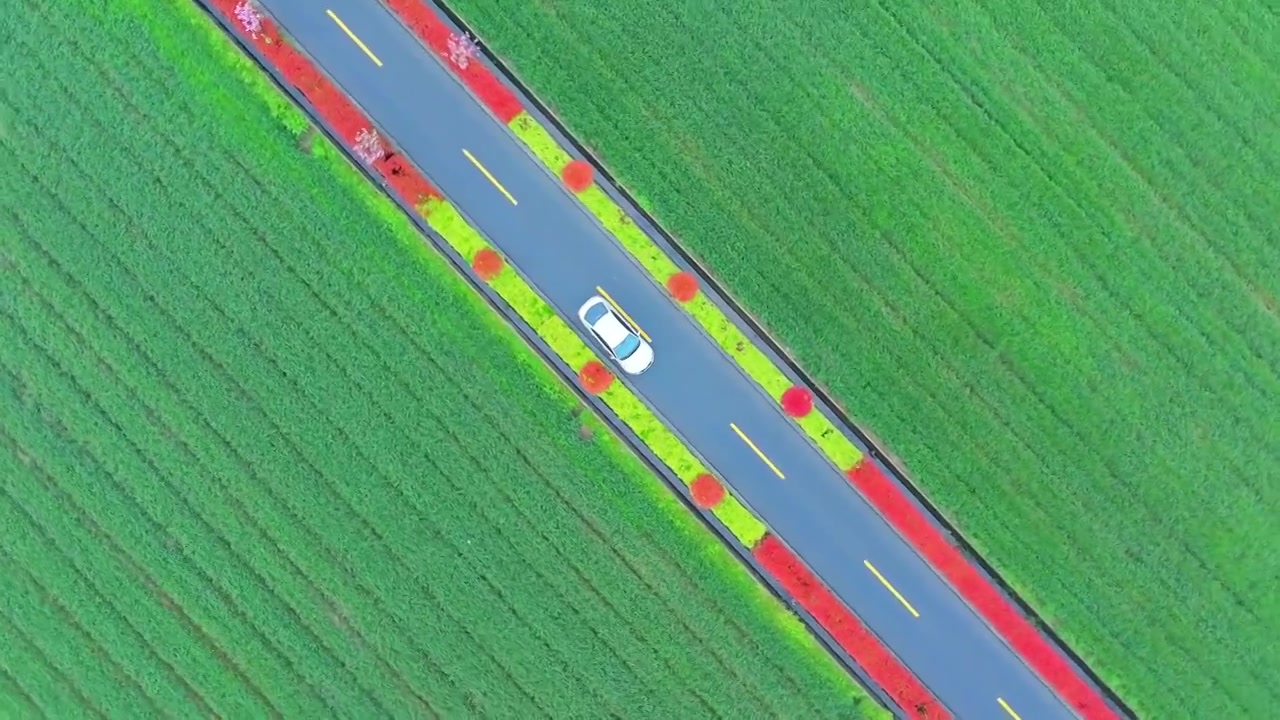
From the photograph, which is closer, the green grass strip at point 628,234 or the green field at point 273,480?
the green field at point 273,480

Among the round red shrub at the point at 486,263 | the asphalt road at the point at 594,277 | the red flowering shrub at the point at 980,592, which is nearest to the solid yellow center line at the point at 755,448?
the asphalt road at the point at 594,277

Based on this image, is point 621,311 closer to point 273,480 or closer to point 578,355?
point 578,355

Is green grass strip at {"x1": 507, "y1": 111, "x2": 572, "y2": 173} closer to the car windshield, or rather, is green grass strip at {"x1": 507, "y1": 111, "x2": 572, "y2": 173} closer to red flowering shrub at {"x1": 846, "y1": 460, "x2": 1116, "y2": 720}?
the car windshield

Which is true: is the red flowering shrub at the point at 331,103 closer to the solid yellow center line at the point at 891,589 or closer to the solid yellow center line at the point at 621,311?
the solid yellow center line at the point at 621,311

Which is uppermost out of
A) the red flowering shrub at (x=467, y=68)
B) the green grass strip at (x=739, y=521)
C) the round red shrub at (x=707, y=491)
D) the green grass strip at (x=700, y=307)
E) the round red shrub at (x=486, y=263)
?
the red flowering shrub at (x=467, y=68)

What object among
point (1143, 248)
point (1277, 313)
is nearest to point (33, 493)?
point (1143, 248)

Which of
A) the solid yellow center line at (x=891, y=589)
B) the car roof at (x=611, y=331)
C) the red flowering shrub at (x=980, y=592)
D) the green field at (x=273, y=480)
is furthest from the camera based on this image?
the solid yellow center line at (x=891, y=589)

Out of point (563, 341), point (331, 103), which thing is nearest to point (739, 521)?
point (563, 341)

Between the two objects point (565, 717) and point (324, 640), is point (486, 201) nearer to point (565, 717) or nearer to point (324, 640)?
point (324, 640)
